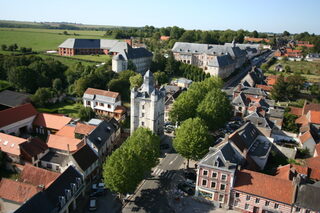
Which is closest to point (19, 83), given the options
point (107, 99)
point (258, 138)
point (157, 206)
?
point (107, 99)

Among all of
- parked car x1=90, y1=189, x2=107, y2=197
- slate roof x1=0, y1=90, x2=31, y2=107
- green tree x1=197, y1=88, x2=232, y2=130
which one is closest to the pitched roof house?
slate roof x1=0, y1=90, x2=31, y2=107

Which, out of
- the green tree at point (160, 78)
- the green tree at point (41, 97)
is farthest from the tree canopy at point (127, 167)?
the green tree at point (160, 78)

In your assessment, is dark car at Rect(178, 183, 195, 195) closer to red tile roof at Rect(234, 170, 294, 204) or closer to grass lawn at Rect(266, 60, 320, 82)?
red tile roof at Rect(234, 170, 294, 204)

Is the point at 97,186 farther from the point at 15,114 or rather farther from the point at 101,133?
the point at 15,114

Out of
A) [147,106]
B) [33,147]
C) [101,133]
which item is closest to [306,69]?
[147,106]

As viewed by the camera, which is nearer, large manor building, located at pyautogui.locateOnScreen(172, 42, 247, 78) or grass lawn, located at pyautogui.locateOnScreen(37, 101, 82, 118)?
grass lawn, located at pyautogui.locateOnScreen(37, 101, 82, 118)

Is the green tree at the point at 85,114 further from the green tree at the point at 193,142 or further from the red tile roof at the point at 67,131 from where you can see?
the green tree at the point at 193,142
